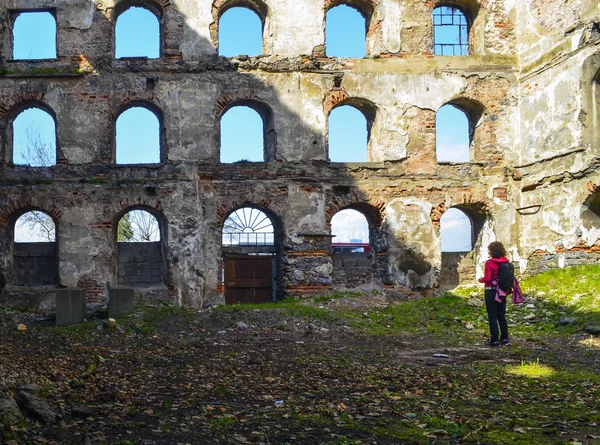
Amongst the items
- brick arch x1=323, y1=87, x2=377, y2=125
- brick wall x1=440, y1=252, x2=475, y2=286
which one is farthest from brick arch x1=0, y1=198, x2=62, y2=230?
brick wall x1=440, y1=252, x2=475, y2=286

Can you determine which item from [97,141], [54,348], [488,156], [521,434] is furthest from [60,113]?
[521,434]

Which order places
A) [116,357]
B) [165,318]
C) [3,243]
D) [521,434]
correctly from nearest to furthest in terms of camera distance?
[521,434] < [116,357] < [165,318] < [3,243]

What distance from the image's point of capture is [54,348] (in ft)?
28.8

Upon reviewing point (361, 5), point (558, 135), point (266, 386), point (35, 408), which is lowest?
point (266, 386)

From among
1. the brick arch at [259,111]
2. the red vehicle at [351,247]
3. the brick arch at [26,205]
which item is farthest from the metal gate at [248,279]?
the red vehicle at [351,247]

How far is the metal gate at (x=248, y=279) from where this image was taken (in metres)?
17.5

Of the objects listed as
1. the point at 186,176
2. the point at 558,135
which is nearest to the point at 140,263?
the point at 186,176

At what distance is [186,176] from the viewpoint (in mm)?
16359

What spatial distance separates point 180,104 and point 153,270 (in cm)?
435

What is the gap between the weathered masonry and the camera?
53.1ft

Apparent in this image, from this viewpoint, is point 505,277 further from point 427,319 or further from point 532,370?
point 427,319

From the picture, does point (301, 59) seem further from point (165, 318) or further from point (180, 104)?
point (165, 318)

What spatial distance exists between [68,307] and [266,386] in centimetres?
734

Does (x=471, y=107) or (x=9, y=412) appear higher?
(x=471, y=107)
